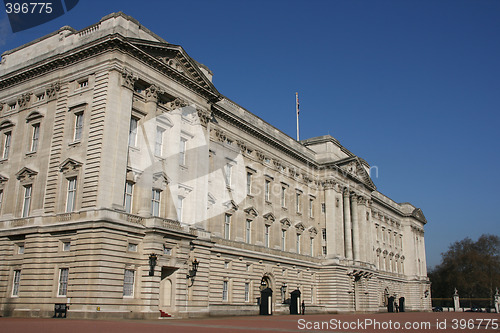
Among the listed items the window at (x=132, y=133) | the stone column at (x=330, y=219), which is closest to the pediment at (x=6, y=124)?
the window at (x=132, y=133)

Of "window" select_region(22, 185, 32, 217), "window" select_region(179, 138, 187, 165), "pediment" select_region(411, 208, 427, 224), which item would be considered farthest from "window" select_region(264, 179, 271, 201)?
"pediment" select_region(411, 208, 427, 224)

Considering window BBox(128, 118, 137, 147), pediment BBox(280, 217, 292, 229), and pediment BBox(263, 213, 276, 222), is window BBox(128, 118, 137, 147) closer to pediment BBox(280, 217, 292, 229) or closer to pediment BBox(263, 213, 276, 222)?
pediment BBox(263, 213, 276, 222)

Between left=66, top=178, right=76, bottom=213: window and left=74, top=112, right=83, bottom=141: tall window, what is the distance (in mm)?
3222

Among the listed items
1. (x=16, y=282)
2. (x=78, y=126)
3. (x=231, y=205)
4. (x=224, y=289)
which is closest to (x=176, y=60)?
(x=78, y=126)

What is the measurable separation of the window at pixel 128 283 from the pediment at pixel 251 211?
64.1 feet

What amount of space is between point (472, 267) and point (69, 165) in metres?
113

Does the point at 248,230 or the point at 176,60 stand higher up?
the point at 176,60

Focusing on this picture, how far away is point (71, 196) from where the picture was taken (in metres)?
34.8

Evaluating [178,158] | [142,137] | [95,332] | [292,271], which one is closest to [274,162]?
[292,271]

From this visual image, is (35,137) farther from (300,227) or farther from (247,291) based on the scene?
(300,227)

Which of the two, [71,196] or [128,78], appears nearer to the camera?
[71,196]

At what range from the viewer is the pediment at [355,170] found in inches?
2783

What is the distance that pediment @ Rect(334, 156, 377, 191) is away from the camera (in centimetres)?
7069

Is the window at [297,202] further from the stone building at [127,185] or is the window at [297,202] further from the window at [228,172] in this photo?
the window at [228,172]
